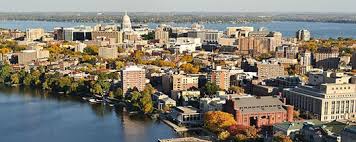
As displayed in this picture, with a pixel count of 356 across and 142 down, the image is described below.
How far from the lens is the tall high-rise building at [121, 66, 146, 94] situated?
15.3 meters

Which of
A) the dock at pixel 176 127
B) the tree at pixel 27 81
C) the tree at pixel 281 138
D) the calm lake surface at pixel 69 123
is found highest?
the tree at pixel 281 138

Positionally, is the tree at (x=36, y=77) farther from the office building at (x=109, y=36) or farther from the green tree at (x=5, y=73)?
the office building at (x=109, y=36)

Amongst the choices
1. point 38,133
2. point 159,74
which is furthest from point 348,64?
point 38,133

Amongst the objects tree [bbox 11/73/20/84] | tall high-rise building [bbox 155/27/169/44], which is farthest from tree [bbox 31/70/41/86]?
tall high-rise building [bbox 155/27/169/44]

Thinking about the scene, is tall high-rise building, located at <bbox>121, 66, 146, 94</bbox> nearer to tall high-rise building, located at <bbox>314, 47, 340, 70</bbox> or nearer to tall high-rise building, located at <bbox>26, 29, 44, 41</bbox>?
tall high-rise building, located at <bbox>314, 47, 340, 70</bbox>

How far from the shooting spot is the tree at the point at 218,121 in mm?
10766

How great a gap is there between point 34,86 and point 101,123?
21.2 ft

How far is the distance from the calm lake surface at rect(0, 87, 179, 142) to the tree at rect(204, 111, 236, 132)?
2.23 ft

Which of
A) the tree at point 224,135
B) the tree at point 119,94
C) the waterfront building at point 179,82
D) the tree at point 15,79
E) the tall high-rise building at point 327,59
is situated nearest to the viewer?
the tree at point 224,135

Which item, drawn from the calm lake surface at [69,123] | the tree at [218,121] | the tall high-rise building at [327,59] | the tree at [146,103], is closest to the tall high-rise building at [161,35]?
the tall high-rise building at [327,59]

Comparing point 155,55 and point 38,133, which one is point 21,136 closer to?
point 38,133

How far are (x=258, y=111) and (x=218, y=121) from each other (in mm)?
963

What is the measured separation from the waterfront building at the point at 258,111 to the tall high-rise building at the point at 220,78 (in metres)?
3.69

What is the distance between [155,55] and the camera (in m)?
25.1
